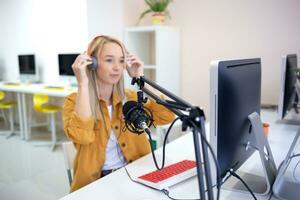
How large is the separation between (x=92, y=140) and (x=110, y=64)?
380 mm

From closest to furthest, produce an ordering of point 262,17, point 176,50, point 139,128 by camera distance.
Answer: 1. point 139,128
2. point 262,17
3. point 176,50

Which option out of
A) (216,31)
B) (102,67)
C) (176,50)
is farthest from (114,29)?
(102,67)

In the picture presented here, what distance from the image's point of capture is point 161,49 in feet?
9.68

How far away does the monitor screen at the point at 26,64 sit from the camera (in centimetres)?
432

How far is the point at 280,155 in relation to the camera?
133 centimetres

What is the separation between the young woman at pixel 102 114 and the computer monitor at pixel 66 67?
259 cm

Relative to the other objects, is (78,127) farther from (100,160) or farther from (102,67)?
(102,67)

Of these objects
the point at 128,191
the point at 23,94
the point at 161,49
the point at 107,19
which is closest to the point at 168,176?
the point at 128,191

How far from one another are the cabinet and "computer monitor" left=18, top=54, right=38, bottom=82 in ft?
6.41

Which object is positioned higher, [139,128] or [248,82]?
[248,82]

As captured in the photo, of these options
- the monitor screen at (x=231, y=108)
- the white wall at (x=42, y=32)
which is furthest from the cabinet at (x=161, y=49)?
the monitor screen at (x=231, y=108)

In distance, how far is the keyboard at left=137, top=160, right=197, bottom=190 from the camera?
0.99 metres

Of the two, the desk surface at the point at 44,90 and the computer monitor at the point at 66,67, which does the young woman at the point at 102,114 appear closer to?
the desk surface at the point at 44,90

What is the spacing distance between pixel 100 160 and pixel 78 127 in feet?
0.69
